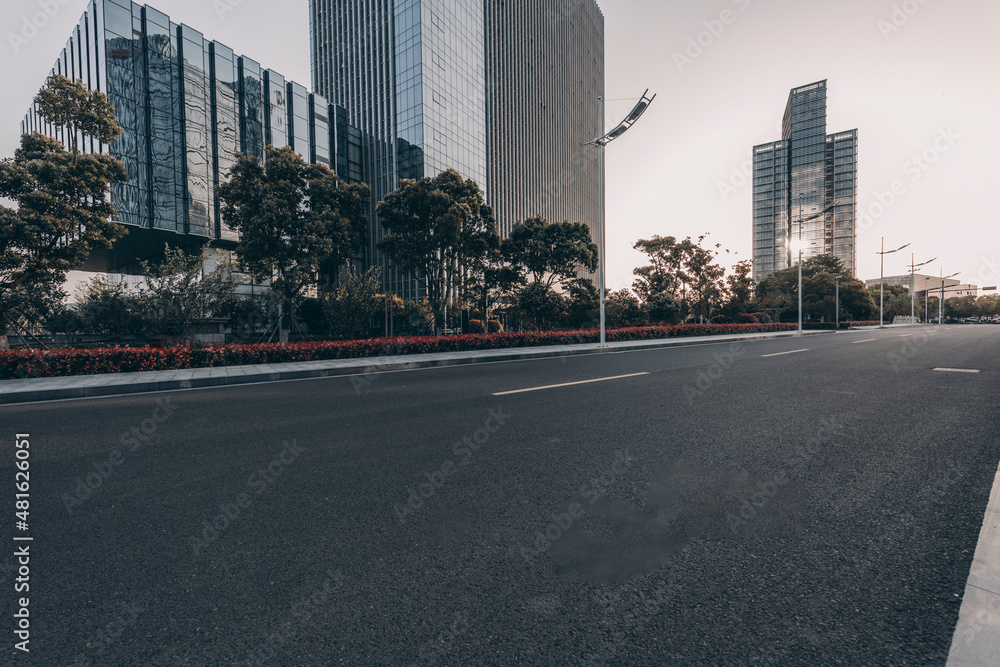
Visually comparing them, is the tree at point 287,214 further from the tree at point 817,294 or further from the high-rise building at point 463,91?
the tree at point 817,294

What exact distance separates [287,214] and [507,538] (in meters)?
18.4

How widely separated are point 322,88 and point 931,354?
203ft

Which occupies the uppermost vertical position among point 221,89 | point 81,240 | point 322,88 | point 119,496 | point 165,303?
point 322,88

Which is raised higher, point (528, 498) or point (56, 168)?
point (56, 168)

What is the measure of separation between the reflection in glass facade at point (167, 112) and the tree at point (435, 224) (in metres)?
12.5


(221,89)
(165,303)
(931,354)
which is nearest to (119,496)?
(165,303)

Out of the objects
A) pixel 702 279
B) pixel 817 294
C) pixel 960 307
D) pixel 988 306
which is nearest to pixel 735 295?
pixel 702 279

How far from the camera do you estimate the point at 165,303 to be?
14.4 metres

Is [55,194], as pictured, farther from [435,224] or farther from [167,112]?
[167,112]

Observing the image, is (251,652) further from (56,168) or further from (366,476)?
(56,168)

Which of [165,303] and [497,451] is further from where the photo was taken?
[165,303]

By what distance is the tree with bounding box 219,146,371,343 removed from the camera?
17.3m

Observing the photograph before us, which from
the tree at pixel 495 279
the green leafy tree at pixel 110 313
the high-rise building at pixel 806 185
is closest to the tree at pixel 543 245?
the tree at pixel 495 279

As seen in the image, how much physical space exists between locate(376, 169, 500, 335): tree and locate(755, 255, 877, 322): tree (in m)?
34.4
